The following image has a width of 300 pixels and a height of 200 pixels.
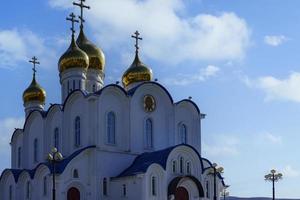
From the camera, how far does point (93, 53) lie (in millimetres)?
41969

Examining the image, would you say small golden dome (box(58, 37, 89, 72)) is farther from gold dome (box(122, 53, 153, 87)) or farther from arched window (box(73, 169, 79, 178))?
arched window (box(73, 169, 79, 178))

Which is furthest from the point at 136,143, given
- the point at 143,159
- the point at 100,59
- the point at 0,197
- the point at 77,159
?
the point at 0,197

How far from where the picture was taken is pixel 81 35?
43062 millimetres

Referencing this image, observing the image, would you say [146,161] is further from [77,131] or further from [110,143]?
[77,131]

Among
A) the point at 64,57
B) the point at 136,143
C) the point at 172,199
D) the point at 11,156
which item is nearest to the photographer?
the point at 172,199

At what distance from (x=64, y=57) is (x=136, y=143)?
321 inches

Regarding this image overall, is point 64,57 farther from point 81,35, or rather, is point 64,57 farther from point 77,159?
point 77,159

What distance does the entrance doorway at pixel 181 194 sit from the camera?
34.1 meters

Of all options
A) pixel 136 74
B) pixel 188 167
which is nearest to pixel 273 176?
pixel 188 167

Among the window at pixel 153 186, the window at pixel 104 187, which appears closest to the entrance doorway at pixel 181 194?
the window at pixel 153 186

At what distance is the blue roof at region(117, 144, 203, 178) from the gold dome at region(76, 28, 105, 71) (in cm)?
882

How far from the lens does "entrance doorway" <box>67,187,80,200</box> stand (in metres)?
33.9

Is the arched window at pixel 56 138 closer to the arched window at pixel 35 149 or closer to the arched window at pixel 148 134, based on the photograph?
the arched window at pixel 35 149

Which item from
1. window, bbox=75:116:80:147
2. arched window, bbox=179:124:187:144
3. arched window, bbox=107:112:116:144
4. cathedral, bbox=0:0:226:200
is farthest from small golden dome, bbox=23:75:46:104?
arched window, bbox=179:124:187:144
